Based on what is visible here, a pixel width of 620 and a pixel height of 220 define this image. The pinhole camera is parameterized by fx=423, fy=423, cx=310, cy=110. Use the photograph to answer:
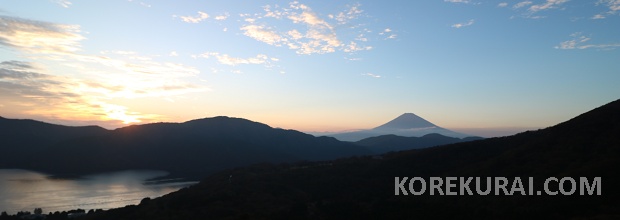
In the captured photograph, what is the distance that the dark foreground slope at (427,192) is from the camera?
126ft

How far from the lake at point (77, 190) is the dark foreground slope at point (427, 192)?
34436mm

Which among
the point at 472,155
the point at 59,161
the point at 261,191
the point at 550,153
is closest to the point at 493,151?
the point at 472,155

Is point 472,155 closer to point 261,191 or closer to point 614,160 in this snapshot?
point 614,160

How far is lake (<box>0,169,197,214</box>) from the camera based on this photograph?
90.2m

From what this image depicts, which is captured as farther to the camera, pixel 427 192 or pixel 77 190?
pixel 77 190

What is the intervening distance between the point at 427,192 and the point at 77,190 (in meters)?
103

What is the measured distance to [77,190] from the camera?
117 meters

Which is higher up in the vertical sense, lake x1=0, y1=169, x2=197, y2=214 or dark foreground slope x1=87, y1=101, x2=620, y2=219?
dark foreground slope x1=87, y1=101, x2=620, y2=219

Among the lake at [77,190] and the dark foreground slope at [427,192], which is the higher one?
the dark foreground slope at [427,192]

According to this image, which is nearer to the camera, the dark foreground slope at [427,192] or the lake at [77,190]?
the dark foreground slope at [427,192]

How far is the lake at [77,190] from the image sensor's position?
9025cm

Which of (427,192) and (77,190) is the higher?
(427,192)

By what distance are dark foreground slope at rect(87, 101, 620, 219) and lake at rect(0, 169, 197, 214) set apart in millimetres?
34436

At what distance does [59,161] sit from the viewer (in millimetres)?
187125
